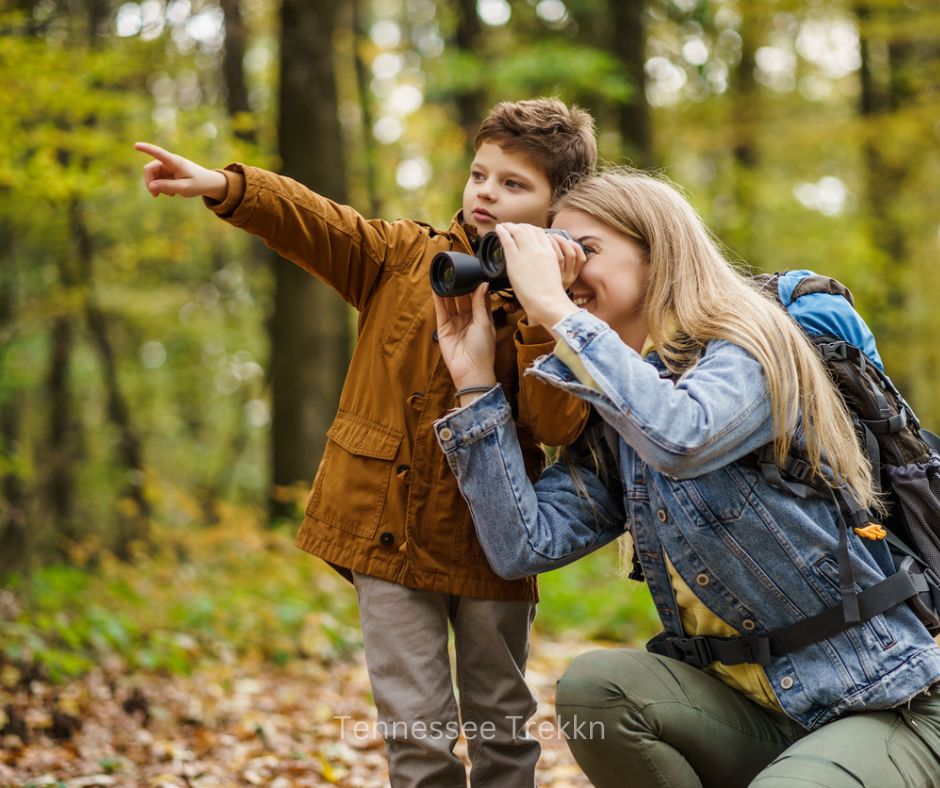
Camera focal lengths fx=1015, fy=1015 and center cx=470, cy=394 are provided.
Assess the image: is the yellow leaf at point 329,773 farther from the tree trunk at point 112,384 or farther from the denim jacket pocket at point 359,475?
the tree trunk at point 112,384

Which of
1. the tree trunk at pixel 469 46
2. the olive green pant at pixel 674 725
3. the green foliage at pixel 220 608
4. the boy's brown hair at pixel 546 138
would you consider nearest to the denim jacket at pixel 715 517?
the olive green pant at pixel 674 725

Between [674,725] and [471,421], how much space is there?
0.83 meters

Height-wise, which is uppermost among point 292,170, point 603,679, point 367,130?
point 367,130

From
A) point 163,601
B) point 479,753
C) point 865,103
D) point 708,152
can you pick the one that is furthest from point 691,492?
point 865,103

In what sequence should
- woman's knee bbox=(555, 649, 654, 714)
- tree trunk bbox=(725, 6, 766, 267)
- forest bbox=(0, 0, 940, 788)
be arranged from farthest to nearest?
tree trunk bbox=(725, 6, 766, 267)
forest bbox=(0, 0, 940, 788)
woman's knee bbox=(555, 649, 654, 714)

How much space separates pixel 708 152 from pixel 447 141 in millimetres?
4439

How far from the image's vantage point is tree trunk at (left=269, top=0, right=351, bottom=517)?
7.67 meters

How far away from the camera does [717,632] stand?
238 cm

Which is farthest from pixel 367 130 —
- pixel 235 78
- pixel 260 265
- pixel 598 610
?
pixel 598 610

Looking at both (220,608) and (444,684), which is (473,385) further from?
(220,608)

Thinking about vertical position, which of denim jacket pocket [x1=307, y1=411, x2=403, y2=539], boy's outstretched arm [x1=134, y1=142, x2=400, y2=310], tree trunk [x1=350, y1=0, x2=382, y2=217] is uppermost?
tree trunk [x1=350, y1=0, x2=382, y2=217]

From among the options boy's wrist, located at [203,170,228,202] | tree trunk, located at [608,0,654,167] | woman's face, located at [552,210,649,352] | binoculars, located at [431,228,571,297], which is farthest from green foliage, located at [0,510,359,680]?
tree trunk, located at [608,0,654,167]

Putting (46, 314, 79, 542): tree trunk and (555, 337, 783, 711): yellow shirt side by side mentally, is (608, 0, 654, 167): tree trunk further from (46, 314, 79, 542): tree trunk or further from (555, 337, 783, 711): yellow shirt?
(555, 337, 783, 711): yellow shirt

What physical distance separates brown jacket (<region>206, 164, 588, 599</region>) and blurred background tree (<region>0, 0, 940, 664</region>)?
3290 mm
